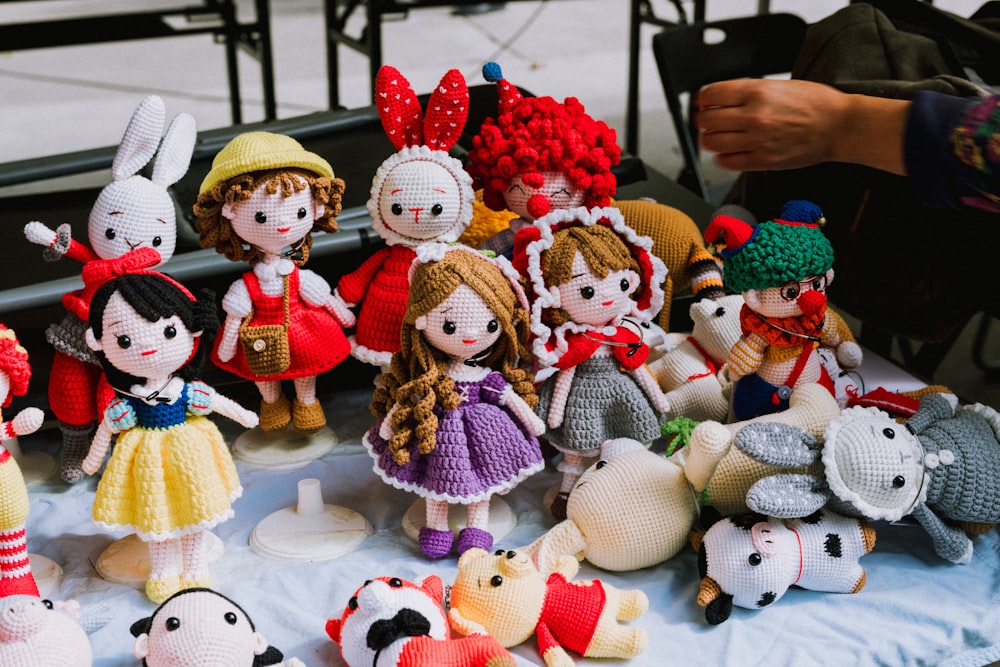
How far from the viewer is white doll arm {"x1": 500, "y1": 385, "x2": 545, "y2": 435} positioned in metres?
1.24

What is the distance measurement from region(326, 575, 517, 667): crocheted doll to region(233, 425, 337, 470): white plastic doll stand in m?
0.45

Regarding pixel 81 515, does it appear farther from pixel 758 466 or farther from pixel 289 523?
pixel 758 466

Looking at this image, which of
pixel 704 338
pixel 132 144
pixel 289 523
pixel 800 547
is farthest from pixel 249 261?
pixel 800 547

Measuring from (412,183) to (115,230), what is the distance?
1.18 ft

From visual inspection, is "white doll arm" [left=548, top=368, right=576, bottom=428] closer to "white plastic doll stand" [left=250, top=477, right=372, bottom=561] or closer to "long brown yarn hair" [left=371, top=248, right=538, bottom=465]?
"long brown yarn hair" [left=371, top=248, right=538, bottom=465]

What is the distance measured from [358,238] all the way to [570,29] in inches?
126

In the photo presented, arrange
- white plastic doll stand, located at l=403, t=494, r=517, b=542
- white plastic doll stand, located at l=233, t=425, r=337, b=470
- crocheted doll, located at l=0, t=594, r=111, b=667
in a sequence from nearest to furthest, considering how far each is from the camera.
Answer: crocheted doll, located at l=0, t=594, r=111, b=667
white plastic doll stand, located at l=403, t=494, r=517, b=542
white plastic doll stand, located at l=233, t=425, r=337, b=470

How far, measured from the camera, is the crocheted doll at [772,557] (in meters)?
1.14

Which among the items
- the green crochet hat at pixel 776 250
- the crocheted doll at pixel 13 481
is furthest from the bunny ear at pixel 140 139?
the green crochet hat at pixel 776 250

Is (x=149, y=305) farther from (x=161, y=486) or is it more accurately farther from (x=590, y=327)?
(x=590, y=327)

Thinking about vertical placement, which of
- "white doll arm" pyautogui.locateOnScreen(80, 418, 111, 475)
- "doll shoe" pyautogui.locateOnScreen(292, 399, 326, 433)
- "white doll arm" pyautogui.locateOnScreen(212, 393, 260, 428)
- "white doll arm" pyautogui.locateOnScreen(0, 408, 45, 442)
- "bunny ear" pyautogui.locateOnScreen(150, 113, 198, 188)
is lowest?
"doll shoe" pyautogui.locateOnScreen(292, 399, 326, 433)

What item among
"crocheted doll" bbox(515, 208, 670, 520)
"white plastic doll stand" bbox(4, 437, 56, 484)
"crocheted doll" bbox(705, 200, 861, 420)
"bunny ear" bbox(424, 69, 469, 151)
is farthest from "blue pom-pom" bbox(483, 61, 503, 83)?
"white plastic doll stand" bbox(4, 437, 56, 484)

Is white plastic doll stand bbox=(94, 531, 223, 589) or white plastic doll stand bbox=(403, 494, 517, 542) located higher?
white plastic doll stand bbox=(403, 494, 517, 542)

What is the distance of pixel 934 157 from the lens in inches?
41.9
